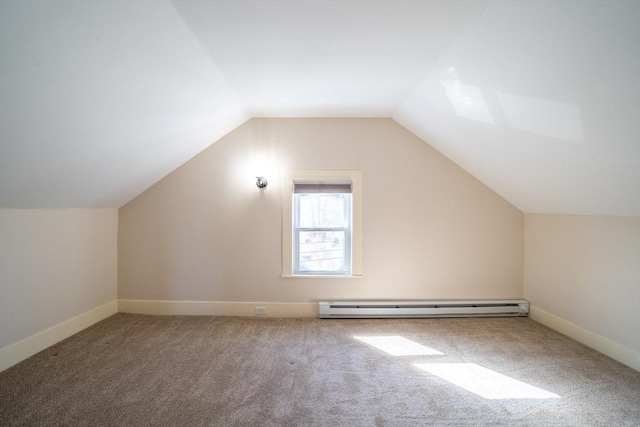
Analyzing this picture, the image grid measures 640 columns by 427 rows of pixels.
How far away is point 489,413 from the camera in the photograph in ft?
6.42

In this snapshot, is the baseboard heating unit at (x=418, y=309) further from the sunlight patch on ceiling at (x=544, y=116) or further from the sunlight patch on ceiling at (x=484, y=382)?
the sunlight patch on ceiling at (x=544, y=116)

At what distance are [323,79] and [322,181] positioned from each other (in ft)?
4.24

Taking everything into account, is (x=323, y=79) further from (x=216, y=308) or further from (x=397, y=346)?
(x=216, y=308)

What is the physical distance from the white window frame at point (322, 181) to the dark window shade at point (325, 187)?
1.5 inches

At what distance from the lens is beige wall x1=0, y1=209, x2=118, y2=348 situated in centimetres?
251

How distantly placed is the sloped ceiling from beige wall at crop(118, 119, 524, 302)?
1.85 ft

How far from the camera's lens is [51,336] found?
2.84 meters

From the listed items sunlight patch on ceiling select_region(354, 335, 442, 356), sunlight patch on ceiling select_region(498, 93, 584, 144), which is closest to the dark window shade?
sunlight patch on ceiling select_region(354, 335, 442, 356)

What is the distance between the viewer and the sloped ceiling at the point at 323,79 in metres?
1.49

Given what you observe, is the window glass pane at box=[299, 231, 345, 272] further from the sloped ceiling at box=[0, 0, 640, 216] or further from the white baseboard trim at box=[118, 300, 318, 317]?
the sloped ceiling at box=[0, 0, 640, 216]

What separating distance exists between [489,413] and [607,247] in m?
1.96

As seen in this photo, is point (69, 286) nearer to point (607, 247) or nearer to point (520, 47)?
point (520, 47)

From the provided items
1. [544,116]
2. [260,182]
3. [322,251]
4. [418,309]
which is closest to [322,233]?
[322,251]

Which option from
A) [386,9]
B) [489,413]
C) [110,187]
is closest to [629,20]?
[386,9]
